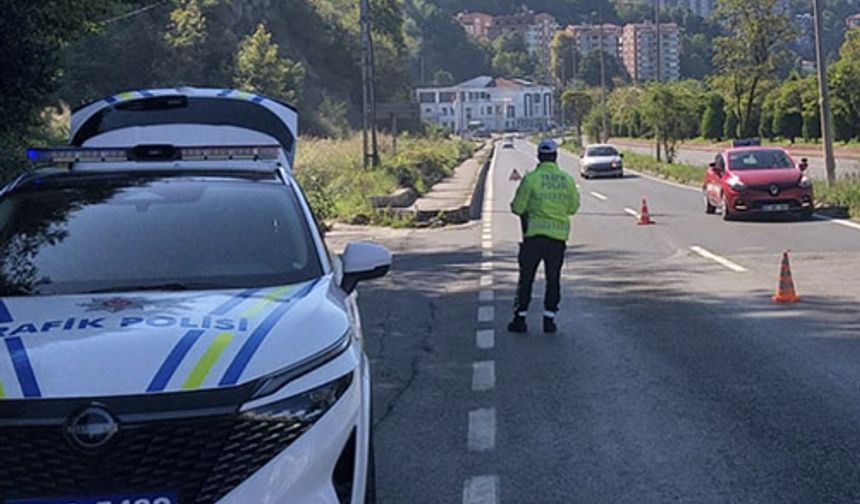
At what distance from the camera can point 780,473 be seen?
6.03 m

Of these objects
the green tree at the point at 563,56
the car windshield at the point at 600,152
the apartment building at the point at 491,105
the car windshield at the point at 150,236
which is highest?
the green tree at the point at 563,56

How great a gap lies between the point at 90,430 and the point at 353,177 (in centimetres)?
2998

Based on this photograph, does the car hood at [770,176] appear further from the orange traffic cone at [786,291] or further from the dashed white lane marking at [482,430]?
the dashed white lane marking at [482,430]

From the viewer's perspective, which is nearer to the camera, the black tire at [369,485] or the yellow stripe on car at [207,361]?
the yellow stripe on car at [207,361]

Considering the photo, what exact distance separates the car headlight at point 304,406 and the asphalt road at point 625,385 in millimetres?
1774

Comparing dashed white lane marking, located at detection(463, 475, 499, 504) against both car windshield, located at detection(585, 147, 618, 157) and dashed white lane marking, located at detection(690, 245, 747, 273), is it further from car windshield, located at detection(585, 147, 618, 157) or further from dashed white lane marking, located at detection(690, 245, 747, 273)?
car windshield, located at detection(585, 147, 618, 157)

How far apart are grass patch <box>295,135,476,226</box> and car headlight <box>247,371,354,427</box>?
19.9 m

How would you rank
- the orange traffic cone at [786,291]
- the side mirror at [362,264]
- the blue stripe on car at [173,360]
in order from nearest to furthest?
the blue stripe on car at [173,360]
the side mirror at [362,264]
the orange traffic cone at [786,291]

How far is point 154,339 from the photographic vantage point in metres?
4.07

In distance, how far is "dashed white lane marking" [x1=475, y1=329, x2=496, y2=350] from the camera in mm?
A: 10125

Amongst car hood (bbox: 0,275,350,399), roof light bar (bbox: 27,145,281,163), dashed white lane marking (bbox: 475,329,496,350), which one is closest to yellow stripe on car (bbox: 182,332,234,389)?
car hood (bbox: 0,275,350,399)

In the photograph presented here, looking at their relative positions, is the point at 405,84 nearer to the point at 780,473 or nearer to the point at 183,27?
the point at 183,27

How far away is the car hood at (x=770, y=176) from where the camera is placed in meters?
22.6

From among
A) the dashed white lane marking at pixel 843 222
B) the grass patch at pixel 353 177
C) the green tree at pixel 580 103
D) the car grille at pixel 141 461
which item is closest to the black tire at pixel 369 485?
the car grille at pixel 141 461
